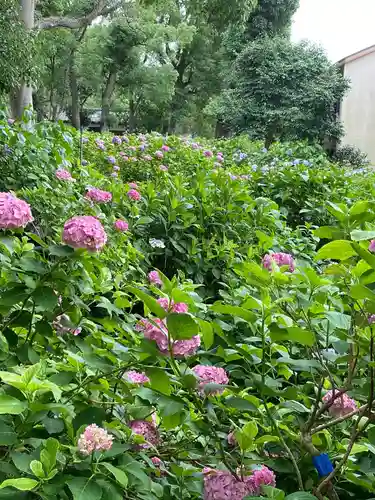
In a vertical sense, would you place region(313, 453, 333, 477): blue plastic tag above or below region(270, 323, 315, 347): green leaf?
below

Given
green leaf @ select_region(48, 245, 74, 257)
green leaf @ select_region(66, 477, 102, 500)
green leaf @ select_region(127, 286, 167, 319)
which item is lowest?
green leaf @ select_region(66, 477, 102, 500)

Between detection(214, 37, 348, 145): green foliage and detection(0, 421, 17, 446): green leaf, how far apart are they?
16038mm

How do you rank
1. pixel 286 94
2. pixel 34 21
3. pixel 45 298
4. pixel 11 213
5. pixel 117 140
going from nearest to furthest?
pixel 45 298 < pixel 11 213 < pixel 117 140 < pixel 34 21 < pixel 286 94

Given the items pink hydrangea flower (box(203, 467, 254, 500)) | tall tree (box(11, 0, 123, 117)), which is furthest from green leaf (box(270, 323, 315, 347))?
tall tree (box(11, 0, 123, 117))

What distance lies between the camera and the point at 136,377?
1105mm

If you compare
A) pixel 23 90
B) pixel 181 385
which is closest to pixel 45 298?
pixel 181 385

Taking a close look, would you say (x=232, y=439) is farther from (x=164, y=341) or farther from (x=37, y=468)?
(x=37, y=468)

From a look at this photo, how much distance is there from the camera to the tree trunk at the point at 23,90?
827cm

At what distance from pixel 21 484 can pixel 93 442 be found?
0.13m

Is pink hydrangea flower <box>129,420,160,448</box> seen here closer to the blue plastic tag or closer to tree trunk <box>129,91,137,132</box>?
the blue plastic tag

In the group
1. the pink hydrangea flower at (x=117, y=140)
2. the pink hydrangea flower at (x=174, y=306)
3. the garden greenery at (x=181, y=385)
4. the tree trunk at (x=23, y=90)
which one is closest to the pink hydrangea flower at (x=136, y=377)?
the garden greenery at (x=181, y=385)

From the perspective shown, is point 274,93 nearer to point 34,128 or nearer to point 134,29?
point 134,29

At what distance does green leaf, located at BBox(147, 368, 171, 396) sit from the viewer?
89 centimetres

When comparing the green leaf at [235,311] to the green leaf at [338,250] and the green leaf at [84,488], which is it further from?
the green leaf at [84,488]
